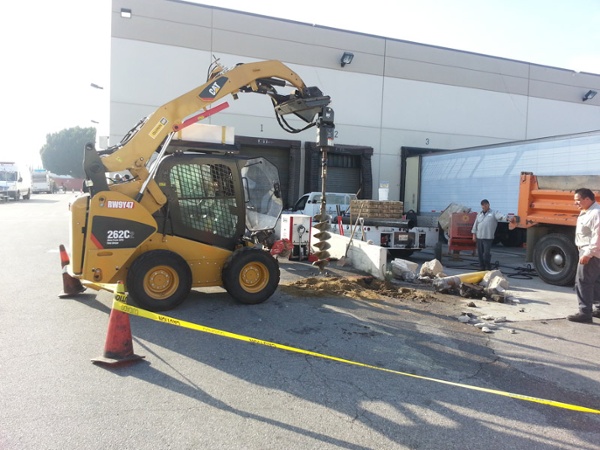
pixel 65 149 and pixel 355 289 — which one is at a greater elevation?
pixel 65 149

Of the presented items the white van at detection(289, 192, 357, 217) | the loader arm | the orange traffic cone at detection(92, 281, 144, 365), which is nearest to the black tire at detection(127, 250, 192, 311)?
the loader arm

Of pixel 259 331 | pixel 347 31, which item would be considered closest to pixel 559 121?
pixel 347 31

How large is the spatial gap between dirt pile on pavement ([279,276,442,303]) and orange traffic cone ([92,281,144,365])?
3.71 metres

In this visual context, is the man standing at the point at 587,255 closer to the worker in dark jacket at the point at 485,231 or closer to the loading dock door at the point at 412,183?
the worker in dark jacket at the point at 485,231

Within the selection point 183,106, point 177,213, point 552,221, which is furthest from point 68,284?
point 552,221

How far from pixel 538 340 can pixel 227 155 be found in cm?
523

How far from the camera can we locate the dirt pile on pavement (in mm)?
7992

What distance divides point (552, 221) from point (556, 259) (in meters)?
0.88

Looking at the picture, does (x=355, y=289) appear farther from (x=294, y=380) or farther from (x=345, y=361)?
(x=294, y=380)

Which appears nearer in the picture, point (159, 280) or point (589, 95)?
point (159, 280)

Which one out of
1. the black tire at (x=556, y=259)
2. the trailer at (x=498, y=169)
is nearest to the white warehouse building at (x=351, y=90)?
the trailer at (x=498, y=169)

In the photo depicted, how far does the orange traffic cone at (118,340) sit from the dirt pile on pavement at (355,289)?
3.71 meters

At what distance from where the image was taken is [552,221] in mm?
9570

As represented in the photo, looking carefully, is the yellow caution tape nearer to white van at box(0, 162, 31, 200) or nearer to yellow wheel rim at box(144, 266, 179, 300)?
yellow wheel rim at box(144, 266, 179, 300)
